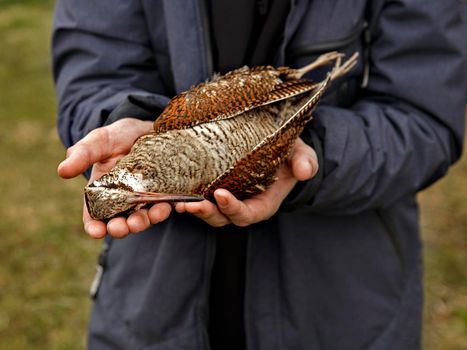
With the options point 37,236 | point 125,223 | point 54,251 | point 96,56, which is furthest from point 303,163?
point 37,236

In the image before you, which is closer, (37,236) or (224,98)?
(224,98)

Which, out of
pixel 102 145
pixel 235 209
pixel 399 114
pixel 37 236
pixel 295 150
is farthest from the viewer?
pixel 37 236

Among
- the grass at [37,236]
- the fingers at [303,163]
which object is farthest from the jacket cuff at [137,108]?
the grass at [37,236]

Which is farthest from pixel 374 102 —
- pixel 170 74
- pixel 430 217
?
pixel 430 217

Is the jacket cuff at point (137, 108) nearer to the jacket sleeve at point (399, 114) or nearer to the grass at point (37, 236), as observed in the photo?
the jacket sleeve at point (399, 114)

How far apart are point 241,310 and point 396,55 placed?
136 centimetres

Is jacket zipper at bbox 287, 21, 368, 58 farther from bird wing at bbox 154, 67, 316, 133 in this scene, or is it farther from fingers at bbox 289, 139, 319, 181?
fingers at bbox 289, 139, 319, 181

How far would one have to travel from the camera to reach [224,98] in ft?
7.35

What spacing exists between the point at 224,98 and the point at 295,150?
34 centimetres

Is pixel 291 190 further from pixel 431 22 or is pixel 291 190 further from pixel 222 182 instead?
pixel 431 22

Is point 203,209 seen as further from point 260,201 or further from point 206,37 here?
point 206,37

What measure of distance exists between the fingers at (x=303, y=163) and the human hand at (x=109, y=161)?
479 millimetres

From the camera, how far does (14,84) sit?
10.3m

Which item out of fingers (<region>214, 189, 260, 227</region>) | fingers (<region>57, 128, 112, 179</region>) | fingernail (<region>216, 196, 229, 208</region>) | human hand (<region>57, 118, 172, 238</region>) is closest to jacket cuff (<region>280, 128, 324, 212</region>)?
fingers (<region>214, 189, 260, 227</region>)
